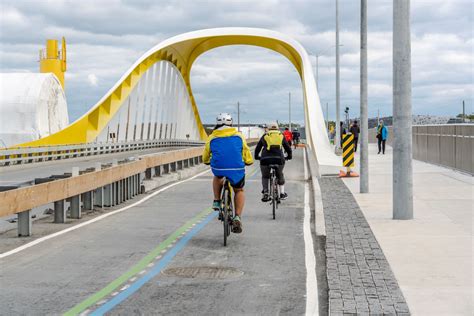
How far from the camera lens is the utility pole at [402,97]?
1330 cm

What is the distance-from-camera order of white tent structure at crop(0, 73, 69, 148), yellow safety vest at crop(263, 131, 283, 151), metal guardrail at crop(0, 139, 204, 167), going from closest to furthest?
yellow safety vest at crop(263, 131, 283, 151)
metal guardrail at crop(0, 139, 204, 167)
white tent structure at crop(0, 73, 69, 148)

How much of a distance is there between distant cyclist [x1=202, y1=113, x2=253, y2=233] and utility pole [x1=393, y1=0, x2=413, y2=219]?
3.43 m

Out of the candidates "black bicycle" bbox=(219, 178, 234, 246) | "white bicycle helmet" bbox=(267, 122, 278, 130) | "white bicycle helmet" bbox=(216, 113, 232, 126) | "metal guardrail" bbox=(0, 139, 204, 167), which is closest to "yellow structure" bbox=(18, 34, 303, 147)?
"metal guardrail" bbox=(0, 139, 204, 167)

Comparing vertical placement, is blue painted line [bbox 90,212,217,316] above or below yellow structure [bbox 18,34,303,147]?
below

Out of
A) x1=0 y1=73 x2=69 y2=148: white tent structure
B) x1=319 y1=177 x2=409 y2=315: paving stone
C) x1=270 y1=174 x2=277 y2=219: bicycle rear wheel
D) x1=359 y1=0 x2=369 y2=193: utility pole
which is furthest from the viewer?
x1=0 y1=73 x2=69 y2=148: white tent structure

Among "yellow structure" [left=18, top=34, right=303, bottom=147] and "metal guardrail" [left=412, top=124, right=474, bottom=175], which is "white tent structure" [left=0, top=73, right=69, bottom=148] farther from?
"metal guardrail" [left=412, top=124, right=474, bottom=175]

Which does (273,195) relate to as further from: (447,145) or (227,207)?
(447,145)

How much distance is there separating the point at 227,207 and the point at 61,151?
117 ft

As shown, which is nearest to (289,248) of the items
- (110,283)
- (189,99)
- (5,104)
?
(110,283)

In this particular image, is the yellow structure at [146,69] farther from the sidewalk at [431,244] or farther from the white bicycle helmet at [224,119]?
the white bicycle helmet at [224,119]

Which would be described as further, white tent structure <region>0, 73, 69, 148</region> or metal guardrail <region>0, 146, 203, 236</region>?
white tent structure <region>0, 73, 69, 148</region>

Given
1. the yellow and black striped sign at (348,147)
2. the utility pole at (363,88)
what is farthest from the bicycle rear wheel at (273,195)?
the yellow and black striped sign at (348,147)

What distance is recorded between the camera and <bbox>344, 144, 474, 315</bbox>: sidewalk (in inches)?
274

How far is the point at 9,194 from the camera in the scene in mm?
11031
